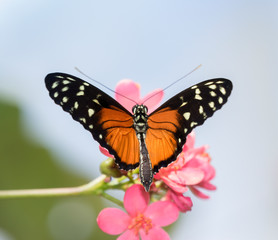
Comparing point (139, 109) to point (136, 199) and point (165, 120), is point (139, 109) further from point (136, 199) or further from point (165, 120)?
point (136, 199)

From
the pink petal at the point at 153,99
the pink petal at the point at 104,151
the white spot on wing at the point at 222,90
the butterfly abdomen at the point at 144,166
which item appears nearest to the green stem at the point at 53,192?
the pink petal at the point at 104,151

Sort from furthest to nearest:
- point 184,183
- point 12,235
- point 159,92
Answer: point 12,235 → point 159,92 → point 184,183

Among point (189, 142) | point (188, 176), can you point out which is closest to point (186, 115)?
point (189, 142)

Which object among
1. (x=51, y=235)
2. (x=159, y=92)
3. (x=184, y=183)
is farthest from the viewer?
(x=51, y=235)

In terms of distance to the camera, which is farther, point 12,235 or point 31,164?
point 31,164

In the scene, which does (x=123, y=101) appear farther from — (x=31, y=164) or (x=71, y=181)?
(x=71, y=181)

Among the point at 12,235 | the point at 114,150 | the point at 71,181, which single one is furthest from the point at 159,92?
the point at 71,181
